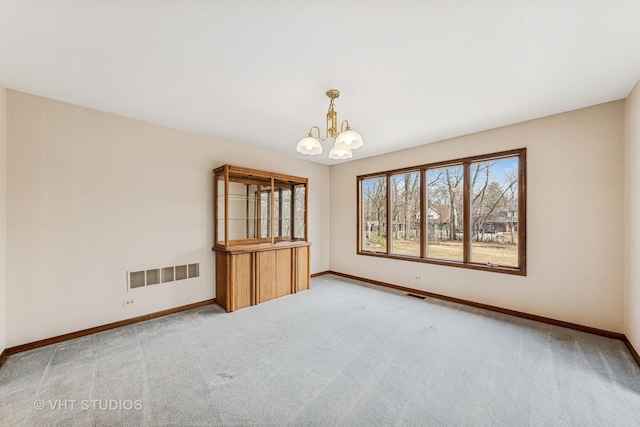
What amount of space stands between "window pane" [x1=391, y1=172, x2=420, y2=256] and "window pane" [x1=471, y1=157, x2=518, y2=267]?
95 centimetres

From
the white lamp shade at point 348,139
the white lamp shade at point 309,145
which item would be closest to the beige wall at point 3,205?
the white lamp shade at point 309,145

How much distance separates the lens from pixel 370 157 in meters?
5.36

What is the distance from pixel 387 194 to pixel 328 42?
12.1 ft

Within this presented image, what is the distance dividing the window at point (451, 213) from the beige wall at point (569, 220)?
0.16m

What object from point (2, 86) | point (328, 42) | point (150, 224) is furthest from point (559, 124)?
point (2, 86)

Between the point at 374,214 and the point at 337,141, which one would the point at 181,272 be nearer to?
the point at 337,141

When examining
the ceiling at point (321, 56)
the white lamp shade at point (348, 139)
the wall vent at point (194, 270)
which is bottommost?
the wall vent at point (194, 270)

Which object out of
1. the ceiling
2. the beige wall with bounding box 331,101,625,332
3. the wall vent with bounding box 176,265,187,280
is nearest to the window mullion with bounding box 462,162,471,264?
the beige wall with bounding box 331,101,625,332

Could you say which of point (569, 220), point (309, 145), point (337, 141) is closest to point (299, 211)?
point (309, 145)

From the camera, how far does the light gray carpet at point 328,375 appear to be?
5.77ft

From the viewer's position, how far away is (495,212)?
3.79 meters

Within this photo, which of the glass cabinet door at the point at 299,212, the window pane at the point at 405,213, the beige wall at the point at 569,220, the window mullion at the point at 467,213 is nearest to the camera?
the beige wall at the point at 569,220

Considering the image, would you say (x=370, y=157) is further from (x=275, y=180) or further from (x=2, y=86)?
(x=2, y=86)

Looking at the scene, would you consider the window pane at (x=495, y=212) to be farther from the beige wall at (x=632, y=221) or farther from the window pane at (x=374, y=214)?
the window pane at (x=374, y=214)
